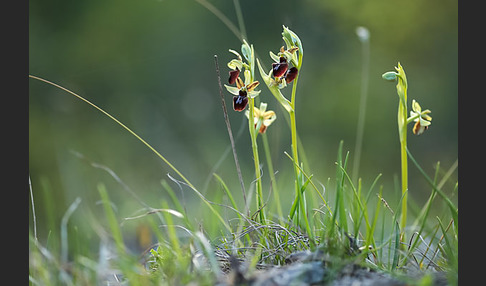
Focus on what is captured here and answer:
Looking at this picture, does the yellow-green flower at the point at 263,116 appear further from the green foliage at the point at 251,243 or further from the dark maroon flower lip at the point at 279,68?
the dark maroon flower lip at the point at 279,68

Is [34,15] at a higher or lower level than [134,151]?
higher

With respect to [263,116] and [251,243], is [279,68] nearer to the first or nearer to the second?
[263,116]

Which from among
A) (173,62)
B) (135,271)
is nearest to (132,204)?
(173,62)

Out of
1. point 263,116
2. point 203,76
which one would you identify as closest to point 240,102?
point 263,116

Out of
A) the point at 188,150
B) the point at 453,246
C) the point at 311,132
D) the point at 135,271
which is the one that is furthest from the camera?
the point at 311,132

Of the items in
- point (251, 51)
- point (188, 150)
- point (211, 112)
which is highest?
point (251, 51)

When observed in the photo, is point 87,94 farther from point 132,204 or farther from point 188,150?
point 132,204

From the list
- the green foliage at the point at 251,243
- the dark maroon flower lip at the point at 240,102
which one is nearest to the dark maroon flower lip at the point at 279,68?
A: the green foliage at the point at 251,243

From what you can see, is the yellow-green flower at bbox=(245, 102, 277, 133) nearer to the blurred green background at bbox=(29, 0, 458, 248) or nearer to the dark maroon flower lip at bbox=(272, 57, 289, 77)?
the dark maroon flower lip at bbox=(272, 57, 289, 77)
